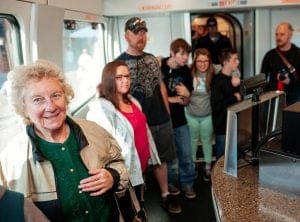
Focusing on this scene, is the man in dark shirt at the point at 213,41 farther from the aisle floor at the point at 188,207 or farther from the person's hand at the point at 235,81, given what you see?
the aisle floor at the point at 188,207

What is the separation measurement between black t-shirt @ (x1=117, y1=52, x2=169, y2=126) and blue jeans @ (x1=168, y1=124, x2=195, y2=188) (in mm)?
446

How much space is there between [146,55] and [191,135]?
1.15m

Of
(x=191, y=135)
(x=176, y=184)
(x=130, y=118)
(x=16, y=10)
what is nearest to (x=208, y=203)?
(x=176, y=184)

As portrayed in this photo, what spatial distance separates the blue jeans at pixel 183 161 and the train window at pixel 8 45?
163 centimetres

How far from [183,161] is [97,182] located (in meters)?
2.00

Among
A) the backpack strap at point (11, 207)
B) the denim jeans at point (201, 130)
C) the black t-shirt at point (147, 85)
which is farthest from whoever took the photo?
the denim jeans at point (201, 130)

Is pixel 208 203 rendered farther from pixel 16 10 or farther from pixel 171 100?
pixel 16 10

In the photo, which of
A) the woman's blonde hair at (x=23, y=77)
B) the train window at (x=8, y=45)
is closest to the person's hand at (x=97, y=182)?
the woman's blonde hair at (x=23, y=77)

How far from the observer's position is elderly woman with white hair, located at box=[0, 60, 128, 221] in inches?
53.7

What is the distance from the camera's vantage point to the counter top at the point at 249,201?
1283 millimetres

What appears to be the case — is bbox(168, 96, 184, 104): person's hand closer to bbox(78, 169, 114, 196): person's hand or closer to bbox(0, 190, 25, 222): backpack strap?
bbox(78, 169, 114, 196): person's hand

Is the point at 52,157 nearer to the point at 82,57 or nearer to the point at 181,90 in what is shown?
the point at 181,90

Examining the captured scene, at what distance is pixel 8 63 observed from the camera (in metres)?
2.10

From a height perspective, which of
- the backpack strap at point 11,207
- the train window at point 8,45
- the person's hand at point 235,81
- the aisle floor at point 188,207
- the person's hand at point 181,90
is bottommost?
the aisle floor at point 188,207
